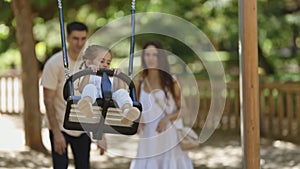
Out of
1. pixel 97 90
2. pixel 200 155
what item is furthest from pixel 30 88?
pixel 97 90

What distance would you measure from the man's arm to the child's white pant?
39.1 inches

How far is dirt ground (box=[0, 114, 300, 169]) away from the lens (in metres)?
7.94

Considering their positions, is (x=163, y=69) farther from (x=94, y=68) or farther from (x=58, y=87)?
(x=94, y=68)

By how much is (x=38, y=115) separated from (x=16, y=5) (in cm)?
165

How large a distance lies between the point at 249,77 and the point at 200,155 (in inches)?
188

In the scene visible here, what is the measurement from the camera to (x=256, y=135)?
4102 millimetres

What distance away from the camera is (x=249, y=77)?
4.07 m

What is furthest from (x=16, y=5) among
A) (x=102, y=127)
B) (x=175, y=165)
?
(x=102, y=127)

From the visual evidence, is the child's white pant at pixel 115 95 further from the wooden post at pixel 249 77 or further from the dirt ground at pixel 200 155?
the dirt ground at pixel 200 155

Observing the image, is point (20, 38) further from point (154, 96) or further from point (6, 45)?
point (154, 96)

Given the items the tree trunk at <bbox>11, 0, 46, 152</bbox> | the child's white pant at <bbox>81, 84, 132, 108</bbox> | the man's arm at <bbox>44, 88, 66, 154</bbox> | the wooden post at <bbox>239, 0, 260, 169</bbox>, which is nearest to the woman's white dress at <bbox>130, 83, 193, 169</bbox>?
the man's arm at <bbox>44, 88, 66, 154</bbox>

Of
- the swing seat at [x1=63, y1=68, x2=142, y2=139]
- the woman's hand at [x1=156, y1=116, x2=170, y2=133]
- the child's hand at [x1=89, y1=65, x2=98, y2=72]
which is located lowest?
the woman's hand at [x1=156, y1=116, x2=170, y2=133]

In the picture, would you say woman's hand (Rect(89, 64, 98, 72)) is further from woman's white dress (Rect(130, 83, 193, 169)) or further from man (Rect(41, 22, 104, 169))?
woman's white dress (Rect(130, 83, 193, 169))

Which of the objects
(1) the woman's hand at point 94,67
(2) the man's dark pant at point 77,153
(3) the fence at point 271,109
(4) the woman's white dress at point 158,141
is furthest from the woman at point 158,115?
(3) the fence at point 271,109
